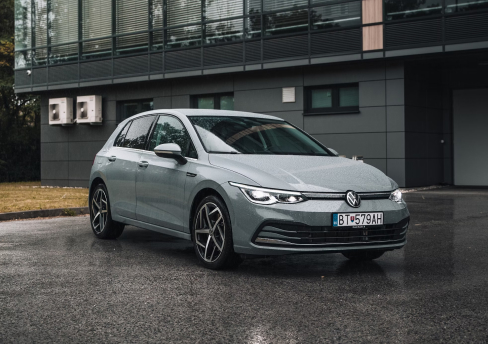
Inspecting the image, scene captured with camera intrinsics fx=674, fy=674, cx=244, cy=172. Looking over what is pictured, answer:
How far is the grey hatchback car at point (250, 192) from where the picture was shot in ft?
19.1

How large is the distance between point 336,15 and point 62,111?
11792 millimetres

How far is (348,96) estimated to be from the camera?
65.5ft

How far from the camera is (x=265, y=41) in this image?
67.6 feet

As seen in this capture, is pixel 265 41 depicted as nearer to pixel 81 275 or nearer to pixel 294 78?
pixel 294 78

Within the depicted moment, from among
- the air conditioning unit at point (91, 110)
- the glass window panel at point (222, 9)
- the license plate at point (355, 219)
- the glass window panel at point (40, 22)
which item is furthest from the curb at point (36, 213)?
the glass window panel at point (40, 22)

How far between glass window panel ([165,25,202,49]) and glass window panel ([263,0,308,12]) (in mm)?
2599

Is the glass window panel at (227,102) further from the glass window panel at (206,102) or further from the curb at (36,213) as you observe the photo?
the curb at (36,213)

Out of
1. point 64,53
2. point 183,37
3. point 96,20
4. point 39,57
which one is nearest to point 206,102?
point 183,37

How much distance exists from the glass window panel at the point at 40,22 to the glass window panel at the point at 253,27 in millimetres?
9571

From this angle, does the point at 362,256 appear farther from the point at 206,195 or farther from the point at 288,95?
the point at 288,95

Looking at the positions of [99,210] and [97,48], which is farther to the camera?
[97,48]

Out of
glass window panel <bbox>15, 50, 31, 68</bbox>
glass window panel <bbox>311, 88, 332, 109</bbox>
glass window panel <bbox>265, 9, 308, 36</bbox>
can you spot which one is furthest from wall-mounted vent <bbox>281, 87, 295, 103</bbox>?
glass window panel <bbox>15, 50, 31, 68</bbox>

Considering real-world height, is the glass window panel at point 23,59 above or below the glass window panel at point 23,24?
below

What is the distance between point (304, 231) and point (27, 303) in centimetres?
231
